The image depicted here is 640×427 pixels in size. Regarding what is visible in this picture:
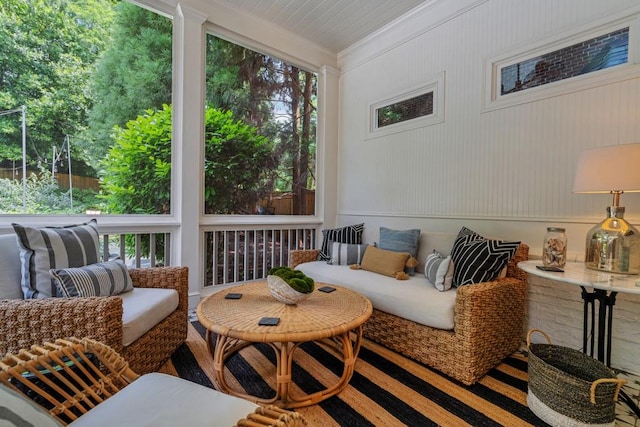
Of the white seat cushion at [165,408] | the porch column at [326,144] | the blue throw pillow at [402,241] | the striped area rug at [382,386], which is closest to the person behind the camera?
the white seat cushion at [165,408]

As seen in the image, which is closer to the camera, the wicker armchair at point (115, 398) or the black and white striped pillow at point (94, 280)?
the wicker armchair at point (115, 398)

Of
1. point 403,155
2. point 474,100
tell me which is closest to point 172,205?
point 403,155

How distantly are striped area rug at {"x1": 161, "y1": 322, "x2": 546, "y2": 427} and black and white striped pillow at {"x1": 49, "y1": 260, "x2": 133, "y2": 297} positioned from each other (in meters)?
0.59

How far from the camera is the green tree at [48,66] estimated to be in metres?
A: 2.24

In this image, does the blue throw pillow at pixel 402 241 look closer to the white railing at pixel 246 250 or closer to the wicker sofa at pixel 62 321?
the white railing at pixel 246 250

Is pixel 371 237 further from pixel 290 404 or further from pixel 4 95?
pixel 4 95

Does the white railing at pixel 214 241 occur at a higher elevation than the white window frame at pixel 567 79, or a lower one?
lower

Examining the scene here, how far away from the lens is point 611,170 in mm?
1562

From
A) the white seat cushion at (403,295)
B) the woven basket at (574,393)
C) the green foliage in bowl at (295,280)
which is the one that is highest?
the green foliage in bowl at (295,280)

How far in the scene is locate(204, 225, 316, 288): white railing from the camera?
10.6 ft

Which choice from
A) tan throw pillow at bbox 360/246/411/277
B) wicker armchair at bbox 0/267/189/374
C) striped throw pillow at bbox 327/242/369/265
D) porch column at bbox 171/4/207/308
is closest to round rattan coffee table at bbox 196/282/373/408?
wicker armchair at bbox 0/267/189/374

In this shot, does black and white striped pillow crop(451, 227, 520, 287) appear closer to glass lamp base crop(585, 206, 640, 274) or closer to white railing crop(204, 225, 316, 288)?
glass lamp base crop(585, 206, 640, 274)

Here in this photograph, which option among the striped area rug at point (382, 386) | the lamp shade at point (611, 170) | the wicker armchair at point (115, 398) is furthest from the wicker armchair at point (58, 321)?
the lamp shade at point (611, 170)

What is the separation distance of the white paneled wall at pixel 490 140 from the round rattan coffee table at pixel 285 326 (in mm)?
1491
